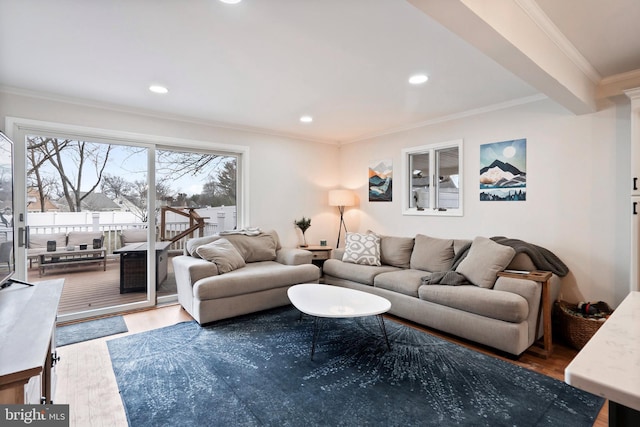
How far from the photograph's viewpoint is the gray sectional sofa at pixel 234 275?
3213 millimetres

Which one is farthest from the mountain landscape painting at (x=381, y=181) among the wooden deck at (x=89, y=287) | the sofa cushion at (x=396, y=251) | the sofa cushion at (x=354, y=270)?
the wooden deck at (x=89, y=287)

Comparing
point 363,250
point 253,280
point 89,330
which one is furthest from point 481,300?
point 89,330

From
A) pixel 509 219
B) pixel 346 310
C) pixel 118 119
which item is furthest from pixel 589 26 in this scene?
pixel 118 119

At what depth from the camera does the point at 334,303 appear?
9.07 feet

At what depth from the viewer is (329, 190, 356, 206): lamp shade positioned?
504 centimetres

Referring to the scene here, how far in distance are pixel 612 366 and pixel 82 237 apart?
4370 millimetres

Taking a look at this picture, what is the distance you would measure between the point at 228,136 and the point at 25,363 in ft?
12.4

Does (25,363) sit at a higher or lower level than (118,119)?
lower

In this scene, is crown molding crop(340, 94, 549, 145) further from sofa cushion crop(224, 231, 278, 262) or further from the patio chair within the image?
the patio chair

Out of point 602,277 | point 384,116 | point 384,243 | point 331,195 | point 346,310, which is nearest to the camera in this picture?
point 346,310

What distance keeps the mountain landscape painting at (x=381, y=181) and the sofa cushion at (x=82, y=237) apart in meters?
3.70

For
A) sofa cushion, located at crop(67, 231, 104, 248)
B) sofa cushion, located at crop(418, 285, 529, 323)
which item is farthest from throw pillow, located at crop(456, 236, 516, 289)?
sofa cushion, located at crop(67, 231, 104, 248)

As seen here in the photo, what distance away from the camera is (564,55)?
89.7 inches

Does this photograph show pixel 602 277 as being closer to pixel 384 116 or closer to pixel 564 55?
pixel 564 55
